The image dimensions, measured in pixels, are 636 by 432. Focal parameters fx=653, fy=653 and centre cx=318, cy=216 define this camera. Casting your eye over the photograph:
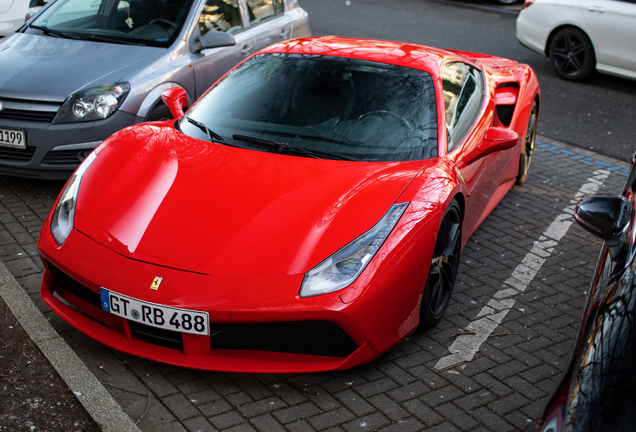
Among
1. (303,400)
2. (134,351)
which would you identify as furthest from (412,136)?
(134,351)

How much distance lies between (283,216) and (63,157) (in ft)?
8.31

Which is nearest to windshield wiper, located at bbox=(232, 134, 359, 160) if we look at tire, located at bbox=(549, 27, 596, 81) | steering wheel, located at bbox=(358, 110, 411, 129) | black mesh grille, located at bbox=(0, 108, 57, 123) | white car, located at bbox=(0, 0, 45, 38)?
steering wheel, located at bbox=(358, 110, 411, 129)

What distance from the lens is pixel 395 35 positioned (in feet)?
39.7

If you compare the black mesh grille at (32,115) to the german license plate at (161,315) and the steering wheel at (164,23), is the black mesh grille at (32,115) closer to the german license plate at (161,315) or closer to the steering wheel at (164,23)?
the steering wheel at (164,23)

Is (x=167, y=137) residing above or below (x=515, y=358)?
above

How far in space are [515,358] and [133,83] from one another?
3.57 metres

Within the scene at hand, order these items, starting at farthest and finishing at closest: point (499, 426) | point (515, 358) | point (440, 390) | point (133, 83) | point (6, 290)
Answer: point (133, 83) → point (6, 290) → point (515, 358) → point (440, 390) → point (499, 426)

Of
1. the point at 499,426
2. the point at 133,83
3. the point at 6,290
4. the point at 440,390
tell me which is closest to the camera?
the point at 499,426

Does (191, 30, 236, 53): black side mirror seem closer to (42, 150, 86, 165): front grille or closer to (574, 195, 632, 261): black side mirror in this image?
(42, 150, 86, 165): front grille

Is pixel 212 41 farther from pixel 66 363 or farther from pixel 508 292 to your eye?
pixel 66 363

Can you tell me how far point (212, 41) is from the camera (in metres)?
5.86

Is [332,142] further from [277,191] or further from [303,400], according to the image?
[303,400]

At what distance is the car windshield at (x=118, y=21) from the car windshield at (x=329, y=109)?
5.92ft

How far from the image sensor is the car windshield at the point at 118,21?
19.1 feet
